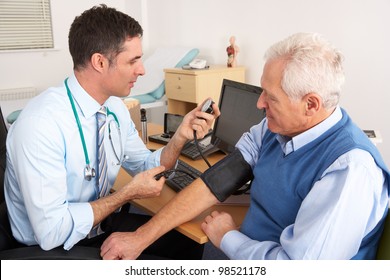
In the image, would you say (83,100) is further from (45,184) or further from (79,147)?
(45,184)

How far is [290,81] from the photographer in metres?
1.01

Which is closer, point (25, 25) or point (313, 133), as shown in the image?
point (313, 133)

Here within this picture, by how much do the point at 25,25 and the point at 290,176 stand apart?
160 inches

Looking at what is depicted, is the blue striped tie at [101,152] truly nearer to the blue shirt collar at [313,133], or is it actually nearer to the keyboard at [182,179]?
the keyboard at [182,179]

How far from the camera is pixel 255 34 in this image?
361cm

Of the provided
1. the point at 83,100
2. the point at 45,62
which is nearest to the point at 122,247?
the point at 83,100

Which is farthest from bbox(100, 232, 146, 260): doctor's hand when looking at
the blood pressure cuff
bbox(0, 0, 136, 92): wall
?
bbox(0, 0, 136, 92): wall

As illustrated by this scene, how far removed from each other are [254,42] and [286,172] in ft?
8.94

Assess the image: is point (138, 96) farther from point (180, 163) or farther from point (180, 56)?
point (180, 163)

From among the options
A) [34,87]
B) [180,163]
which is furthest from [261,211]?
[34,87]

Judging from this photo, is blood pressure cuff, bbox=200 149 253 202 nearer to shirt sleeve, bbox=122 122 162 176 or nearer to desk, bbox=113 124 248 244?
desk, bbox=113 124 248 244

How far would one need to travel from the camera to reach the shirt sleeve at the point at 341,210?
0.91m

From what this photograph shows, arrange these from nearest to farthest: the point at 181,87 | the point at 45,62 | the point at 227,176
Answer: the point at 227,176 → the point at 181,87 → the point at 45,62
